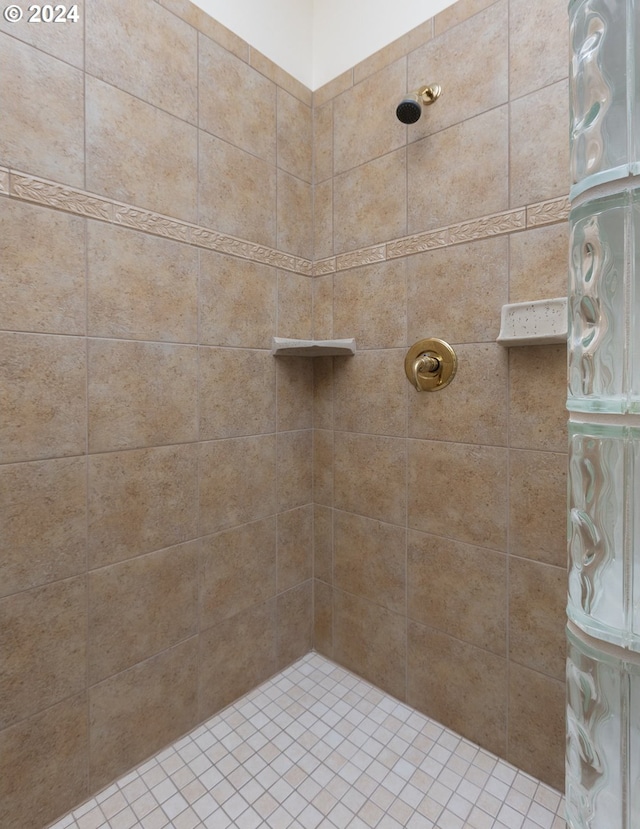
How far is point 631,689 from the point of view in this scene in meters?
0.54

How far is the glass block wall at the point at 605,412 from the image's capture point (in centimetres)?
54

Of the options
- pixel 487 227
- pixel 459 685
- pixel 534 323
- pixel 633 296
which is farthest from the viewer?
pixel 459 685

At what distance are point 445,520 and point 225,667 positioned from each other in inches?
32.9

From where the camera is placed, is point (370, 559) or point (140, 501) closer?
point (140, 501)

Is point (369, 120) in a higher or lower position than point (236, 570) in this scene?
higher

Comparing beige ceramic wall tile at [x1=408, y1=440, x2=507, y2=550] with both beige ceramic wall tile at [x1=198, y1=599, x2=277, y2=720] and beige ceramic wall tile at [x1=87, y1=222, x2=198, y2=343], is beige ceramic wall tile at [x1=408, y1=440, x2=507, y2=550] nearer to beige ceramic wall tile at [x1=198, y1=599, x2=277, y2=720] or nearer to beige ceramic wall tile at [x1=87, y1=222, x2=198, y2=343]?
beige ceramic wall tile at [x1=198, y1=599, x2=277, y2=720]

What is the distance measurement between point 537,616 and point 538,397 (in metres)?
0.57

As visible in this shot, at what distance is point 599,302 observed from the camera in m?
0.57

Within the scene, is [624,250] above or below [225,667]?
above

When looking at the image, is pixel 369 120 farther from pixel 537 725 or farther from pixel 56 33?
pixel 537 725

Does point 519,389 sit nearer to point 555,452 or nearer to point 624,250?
point 555,452

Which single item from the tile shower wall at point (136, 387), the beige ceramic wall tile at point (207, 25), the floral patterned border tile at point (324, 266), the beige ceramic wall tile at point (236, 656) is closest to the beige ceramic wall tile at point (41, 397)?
the tile shower wall at point (136, 387)

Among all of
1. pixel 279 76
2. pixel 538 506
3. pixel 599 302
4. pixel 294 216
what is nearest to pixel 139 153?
pixel 294 216

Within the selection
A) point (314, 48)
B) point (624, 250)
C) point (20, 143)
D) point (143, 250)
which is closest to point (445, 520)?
point (624, 250)
